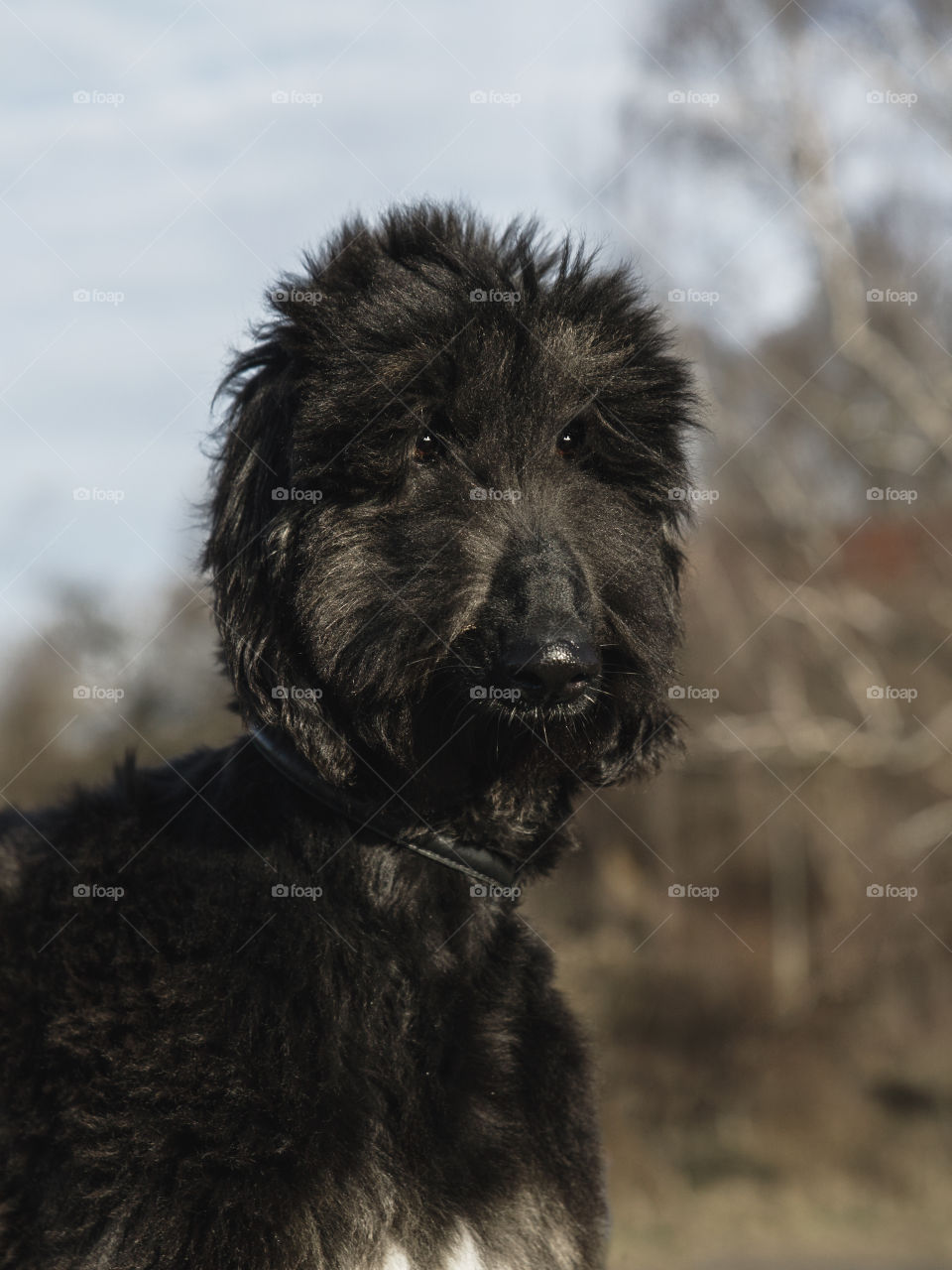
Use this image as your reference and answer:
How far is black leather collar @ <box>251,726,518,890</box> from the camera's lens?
307 centimetres

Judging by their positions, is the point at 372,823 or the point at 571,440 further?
the point at 571,440

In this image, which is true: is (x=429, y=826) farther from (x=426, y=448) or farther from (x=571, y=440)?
(x=571, y=440)

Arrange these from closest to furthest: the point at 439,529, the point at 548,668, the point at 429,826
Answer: the point at 548,668
the point at 439,529
the point at 429,826

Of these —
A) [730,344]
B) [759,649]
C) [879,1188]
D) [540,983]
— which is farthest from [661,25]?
[540,983]

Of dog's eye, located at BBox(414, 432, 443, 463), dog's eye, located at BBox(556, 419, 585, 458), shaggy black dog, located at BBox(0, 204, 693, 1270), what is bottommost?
shaggy black dog, located at BBox(0, 204, 693, 1270)

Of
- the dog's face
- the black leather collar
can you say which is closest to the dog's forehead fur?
the dog's face

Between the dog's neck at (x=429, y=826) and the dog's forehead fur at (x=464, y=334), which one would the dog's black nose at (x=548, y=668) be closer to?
the dog's neck at (x=429, y=826)

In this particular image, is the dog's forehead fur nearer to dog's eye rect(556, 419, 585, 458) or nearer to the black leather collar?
dog's eye rect(556, 419, 585, 458)

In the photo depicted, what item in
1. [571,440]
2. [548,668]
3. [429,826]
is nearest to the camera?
[548,668]

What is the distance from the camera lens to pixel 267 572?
3059mm

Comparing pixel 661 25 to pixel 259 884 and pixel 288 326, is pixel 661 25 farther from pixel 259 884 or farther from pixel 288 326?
pixel 259 884

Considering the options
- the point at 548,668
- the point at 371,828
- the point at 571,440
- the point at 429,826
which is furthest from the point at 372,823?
the point at 571,440

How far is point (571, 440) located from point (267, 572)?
0.85m

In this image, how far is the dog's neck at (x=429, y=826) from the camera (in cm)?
307
